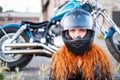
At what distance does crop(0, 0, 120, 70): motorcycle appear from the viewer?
674cm

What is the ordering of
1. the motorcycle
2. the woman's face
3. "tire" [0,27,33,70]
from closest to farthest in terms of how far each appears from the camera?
1. the woman's face
2. the motorcycle
3. "tire" [0,27,33,70]

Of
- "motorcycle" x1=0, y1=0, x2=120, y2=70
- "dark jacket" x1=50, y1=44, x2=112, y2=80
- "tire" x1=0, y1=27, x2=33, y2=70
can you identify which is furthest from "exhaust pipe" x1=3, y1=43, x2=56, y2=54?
"dark jacket" x1=50, y1=44, x2=112, y2=80

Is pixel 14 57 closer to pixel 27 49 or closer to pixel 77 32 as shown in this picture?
pixel 27 49

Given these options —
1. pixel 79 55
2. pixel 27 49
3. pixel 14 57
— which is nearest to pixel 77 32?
pixel 79 55

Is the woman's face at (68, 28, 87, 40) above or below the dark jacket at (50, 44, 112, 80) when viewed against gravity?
above

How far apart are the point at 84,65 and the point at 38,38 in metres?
4.07

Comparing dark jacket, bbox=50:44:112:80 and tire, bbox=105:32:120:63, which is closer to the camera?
dark jacket, bbox=50:44:112:80

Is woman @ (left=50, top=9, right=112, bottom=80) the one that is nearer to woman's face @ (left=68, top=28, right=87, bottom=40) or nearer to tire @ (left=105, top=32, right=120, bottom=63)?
woman's face @ (left=68, top=28, right=87, bottom=40)

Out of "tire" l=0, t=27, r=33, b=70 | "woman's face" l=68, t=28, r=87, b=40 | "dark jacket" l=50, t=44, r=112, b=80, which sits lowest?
"tire" l=0, t=27, r=33, b=70

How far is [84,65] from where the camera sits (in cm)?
295

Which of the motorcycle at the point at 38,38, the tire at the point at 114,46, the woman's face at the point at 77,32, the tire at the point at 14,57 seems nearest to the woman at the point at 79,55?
the woman's face at the point at 77,32

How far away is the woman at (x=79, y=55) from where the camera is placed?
2.89 meters

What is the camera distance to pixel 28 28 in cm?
703

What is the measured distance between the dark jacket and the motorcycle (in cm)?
365
